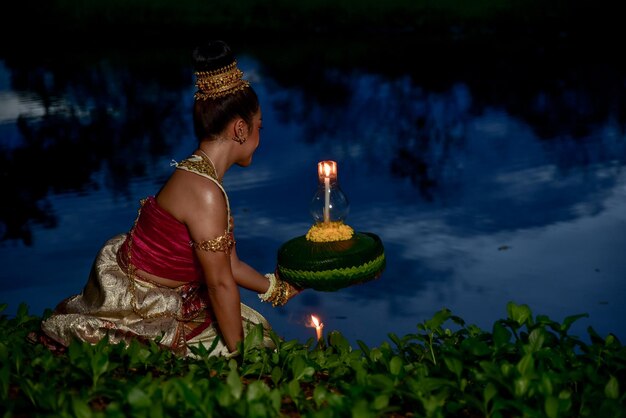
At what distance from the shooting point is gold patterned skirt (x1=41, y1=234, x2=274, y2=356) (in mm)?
3590

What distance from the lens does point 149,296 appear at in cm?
370

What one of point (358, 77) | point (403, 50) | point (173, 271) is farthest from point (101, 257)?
point (403, 50)

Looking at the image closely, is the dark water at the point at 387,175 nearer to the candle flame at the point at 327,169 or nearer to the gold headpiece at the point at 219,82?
the candle flame at the point at 327,169

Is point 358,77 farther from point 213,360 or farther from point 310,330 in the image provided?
point 213,360

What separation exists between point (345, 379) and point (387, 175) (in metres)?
5.87

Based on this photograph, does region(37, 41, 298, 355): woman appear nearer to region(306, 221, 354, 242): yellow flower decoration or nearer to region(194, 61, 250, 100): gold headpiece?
region(194, 61, 250, 100): gold headpiece

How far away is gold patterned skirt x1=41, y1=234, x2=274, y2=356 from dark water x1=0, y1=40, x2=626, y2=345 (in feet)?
5.31

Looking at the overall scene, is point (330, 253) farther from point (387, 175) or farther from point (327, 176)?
point (387, 175)

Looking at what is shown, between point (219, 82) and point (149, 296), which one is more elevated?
point (219, 82)

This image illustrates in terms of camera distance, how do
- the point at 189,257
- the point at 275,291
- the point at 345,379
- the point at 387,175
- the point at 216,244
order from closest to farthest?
the point at 345,379 → the point at 216,244 → the point at 189,257 → the point at 275,291 → the point at 387,175

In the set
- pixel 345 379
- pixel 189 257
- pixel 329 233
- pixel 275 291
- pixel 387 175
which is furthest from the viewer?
pixel 387 175

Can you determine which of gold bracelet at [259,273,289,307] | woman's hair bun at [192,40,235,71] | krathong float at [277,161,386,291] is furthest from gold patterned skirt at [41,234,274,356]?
woman's hair bun at [192,40,235,71]

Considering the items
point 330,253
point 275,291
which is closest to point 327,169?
point 330,253

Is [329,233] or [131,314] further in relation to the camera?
[329,233]
